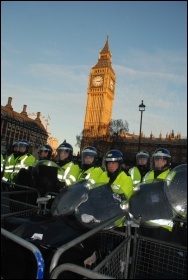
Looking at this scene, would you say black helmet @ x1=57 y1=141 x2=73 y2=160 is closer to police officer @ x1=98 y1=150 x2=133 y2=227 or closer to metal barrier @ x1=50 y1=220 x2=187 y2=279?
police officer @ x1=98 y1=150 x2=133 y2=227

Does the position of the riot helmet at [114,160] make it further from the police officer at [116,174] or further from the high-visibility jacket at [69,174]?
the high-visibility jacket at [69,174]

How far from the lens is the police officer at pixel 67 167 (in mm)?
4984

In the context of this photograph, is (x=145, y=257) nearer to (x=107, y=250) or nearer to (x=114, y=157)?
(x=107, y=250)

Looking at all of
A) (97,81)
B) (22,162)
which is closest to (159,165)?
(22,162)

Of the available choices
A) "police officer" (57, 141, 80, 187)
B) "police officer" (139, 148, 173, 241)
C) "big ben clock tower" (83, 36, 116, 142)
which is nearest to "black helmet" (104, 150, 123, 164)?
"police officer" (139, 148, 173, 241)

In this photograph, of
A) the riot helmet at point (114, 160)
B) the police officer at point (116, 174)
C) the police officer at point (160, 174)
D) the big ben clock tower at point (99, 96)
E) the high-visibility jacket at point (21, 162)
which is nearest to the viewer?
the police officer at point (160, 174)

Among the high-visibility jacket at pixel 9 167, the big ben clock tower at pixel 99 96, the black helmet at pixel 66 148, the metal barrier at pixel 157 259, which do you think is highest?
Result: the big ben clock tower at pixel 99 96

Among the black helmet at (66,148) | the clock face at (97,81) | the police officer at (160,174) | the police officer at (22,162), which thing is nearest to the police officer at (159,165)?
the police officer at (160,174)

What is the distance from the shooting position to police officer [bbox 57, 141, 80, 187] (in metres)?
4.98

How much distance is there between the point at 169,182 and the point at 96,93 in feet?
346

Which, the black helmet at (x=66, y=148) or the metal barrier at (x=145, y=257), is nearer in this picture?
the metal barrier at (x=145, y=257)

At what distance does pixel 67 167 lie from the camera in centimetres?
526

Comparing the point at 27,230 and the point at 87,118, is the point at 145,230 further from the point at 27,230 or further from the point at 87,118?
the point at 87,118

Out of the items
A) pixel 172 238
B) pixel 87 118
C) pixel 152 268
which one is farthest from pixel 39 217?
pixel 87 118
